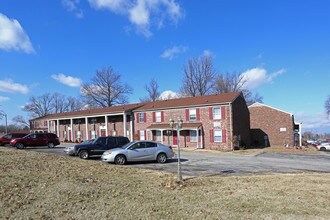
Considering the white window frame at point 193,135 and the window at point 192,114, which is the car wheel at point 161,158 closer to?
the white window frame at point 193,135

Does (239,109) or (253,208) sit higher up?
(239,109)

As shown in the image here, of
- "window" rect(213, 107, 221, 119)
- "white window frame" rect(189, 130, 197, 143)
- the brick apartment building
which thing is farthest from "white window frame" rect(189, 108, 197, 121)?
"window" rect(213, 107, 221, 119)

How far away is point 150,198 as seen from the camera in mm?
7844

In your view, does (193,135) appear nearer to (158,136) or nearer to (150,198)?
(158,136)

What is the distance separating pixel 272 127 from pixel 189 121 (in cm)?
1232

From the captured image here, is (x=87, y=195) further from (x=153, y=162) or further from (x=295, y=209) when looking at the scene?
(x=153, y=162)

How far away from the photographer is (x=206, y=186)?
972 centimetres

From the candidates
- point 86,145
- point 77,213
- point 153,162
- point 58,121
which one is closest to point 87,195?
point 77,213

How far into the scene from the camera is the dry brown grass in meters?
6.62

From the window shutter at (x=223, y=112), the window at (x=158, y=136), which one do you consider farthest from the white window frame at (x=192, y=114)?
the window at (x=158, y=136)

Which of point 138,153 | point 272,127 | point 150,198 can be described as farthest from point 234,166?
point 272,127

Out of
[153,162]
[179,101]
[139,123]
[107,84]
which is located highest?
[107,84]

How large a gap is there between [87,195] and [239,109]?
97.9ft

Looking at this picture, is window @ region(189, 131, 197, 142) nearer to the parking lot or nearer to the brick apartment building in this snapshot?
the brick apartment building
